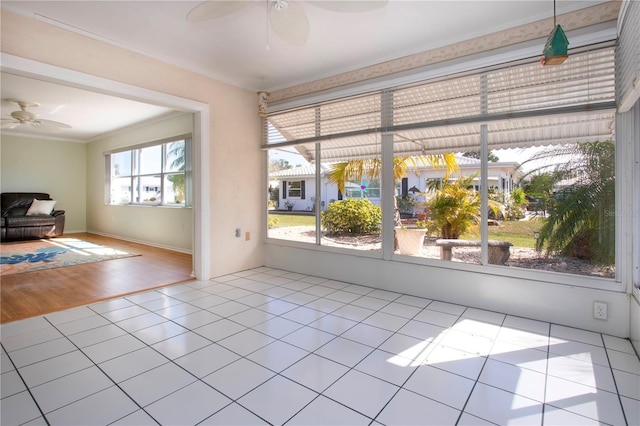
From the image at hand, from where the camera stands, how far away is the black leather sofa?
6.86 meters

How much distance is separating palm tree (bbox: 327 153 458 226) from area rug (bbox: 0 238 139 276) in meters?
4.06

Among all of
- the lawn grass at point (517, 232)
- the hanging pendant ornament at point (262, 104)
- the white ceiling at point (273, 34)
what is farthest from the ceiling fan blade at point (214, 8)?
the lawn grass at point (517, 232)

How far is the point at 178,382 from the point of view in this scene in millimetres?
1870

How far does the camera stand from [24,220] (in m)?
6.98

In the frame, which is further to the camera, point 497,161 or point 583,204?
point 497,161

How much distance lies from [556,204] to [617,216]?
1.30 feet

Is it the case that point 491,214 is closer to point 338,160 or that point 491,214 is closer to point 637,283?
point 637,283

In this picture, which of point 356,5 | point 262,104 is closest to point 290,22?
point 356,5

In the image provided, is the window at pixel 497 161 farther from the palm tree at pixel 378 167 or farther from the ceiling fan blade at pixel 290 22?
the ceiling fan blade at pixel 290 22

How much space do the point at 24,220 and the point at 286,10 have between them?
318 inches

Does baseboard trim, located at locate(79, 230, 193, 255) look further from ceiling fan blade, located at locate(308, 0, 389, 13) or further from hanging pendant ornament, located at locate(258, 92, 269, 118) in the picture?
ceiling fan blade, located at locate(308, 0, 389, 13)

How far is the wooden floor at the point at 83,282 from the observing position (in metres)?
3.16

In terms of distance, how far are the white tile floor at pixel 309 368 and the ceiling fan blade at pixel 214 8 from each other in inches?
90.5

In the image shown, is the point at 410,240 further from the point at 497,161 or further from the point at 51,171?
the point at 51,171
